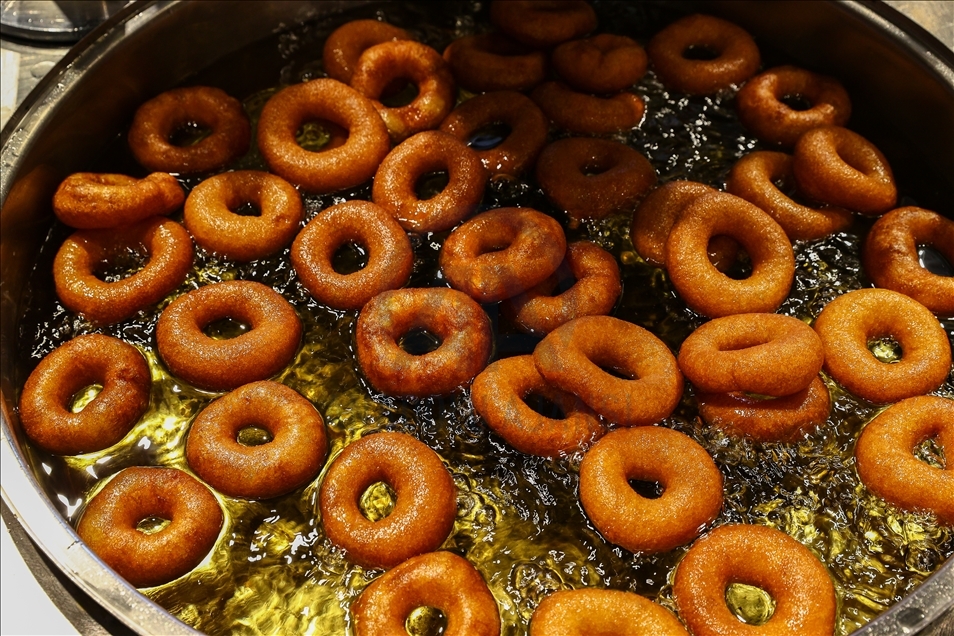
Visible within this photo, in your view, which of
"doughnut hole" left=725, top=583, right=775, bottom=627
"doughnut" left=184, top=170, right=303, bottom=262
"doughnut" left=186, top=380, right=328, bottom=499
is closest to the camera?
"doughnut hole" left=725, top=583, right=775, bottom=627

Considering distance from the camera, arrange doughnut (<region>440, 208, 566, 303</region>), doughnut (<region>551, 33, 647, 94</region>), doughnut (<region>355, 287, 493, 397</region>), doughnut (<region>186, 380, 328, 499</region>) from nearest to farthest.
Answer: doughnut (<region>186, 380, 328, 499</region>) < doughnut (<region>355, 287, 493, 397</region>) < doughnut (<region>440, 208, 566, 303</region>) < doughnut (<region>551, 33, 647, 94</region>)

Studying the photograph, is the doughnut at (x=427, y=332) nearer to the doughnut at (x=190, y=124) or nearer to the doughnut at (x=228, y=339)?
the doughnut at (x=228, y=339)

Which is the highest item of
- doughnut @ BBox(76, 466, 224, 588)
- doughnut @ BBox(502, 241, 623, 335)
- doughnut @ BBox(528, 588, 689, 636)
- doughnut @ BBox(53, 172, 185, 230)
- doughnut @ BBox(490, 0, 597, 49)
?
doughnut @ BBox(490, 0, 597, 49)

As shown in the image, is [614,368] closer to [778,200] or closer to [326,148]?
[778,200]

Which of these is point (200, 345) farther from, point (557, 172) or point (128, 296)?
point (557, 172)

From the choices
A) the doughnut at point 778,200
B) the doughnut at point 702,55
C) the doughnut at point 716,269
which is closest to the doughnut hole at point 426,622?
the doughnut at point 716,269

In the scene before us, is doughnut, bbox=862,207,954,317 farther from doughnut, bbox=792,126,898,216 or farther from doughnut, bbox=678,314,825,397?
doughnut, bbox=678,314,825,397

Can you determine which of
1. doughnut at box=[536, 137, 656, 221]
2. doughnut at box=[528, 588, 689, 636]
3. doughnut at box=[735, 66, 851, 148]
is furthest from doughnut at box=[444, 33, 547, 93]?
doughnut at box=[528, 588, 689, 636]
